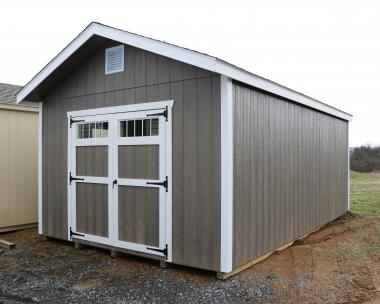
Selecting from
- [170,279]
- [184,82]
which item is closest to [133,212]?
[170,279]

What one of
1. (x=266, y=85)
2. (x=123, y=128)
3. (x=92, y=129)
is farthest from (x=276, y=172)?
(x=92, y=129)

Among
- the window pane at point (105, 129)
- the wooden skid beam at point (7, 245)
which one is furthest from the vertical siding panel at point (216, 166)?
the wooden skid beam at point (7, 245)

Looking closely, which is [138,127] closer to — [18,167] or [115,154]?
[115,154]

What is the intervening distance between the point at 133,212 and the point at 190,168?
1.14 meters

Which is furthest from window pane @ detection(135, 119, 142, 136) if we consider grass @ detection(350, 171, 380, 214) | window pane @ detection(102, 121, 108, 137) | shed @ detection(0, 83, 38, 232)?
grass @ detection(350, 171, 380, 214)

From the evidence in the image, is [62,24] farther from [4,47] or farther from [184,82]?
[184,82]

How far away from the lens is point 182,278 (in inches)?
170

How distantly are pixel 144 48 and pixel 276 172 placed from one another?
2.53 meters

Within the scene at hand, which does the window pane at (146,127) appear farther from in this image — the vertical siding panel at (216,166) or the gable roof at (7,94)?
the gable roof at (7,94)

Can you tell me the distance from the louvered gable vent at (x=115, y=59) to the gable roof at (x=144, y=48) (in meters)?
0.22

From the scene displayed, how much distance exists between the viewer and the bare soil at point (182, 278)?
12.5 feet

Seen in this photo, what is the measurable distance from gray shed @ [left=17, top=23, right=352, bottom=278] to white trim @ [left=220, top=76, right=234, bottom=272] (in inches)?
0.4

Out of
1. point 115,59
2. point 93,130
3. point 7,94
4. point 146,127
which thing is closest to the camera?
point 146,127

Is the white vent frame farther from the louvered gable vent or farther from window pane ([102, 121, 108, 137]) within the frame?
window pane ([102, 121, 108, 137])
